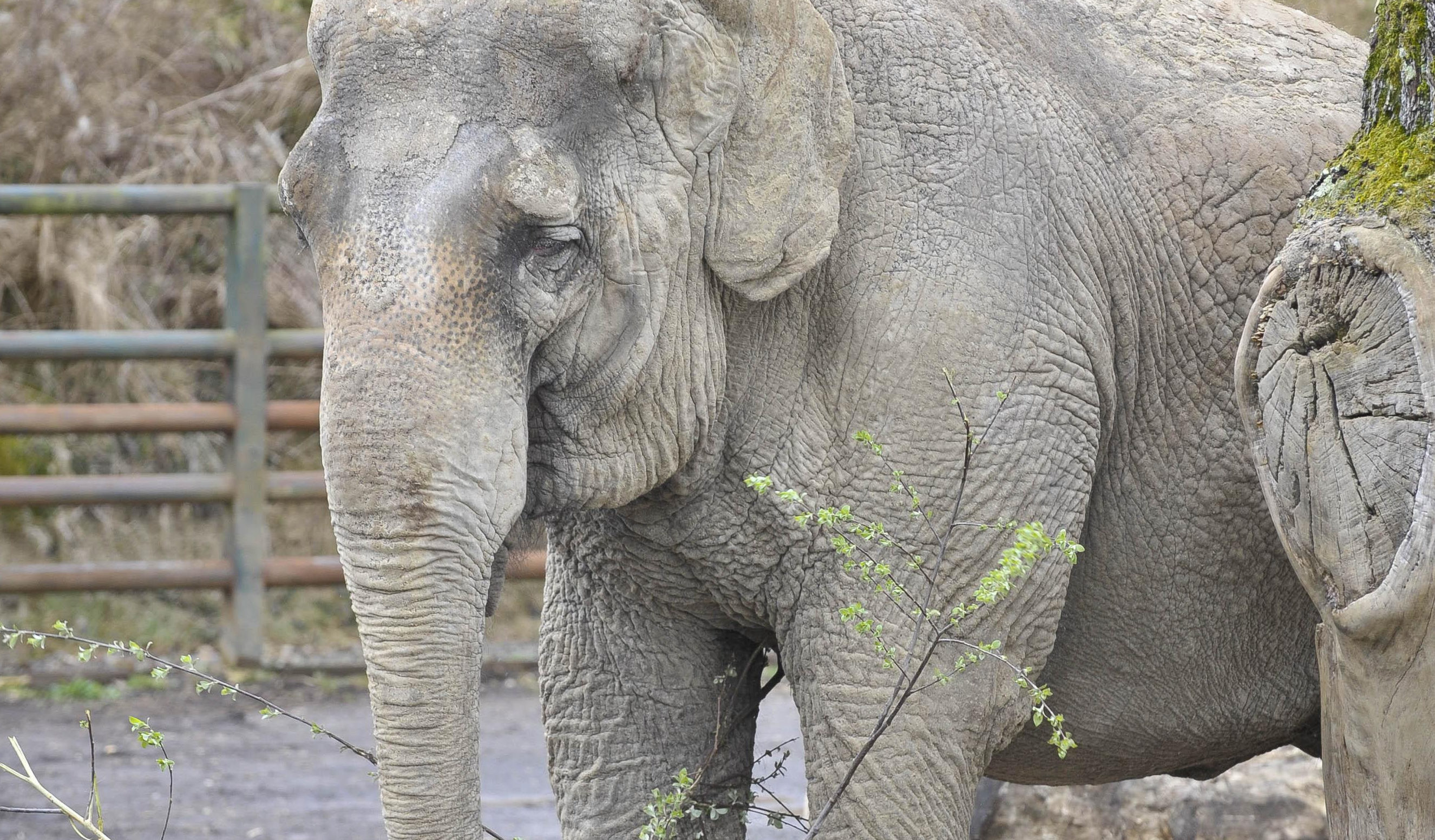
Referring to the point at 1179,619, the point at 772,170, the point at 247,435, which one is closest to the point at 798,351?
the point at 772,170

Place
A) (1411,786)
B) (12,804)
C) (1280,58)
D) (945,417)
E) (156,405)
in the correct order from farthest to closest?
(156,405)
(12,804)
(1280,58)
(945,417)
(1411,786)

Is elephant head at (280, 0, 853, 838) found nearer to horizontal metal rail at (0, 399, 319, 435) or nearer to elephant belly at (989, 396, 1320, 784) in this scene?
elephant belly at (989, 396, 1320, 784)

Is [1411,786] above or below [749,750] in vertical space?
above

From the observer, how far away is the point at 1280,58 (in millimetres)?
3791

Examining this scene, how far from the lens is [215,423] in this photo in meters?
7.89

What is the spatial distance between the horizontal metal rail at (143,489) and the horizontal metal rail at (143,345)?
528 millimetres

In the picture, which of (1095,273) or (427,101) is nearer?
(427,101)

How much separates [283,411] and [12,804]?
8.82ft

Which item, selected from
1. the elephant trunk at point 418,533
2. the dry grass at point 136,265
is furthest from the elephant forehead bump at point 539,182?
the dry grass at point 136,265

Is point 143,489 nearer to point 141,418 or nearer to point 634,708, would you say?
point 141,418

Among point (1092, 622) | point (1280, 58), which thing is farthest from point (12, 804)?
point (1280, 58)

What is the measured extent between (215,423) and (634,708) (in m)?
4.67

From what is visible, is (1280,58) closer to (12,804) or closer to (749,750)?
(749,750)

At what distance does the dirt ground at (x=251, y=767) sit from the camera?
5.79 m
